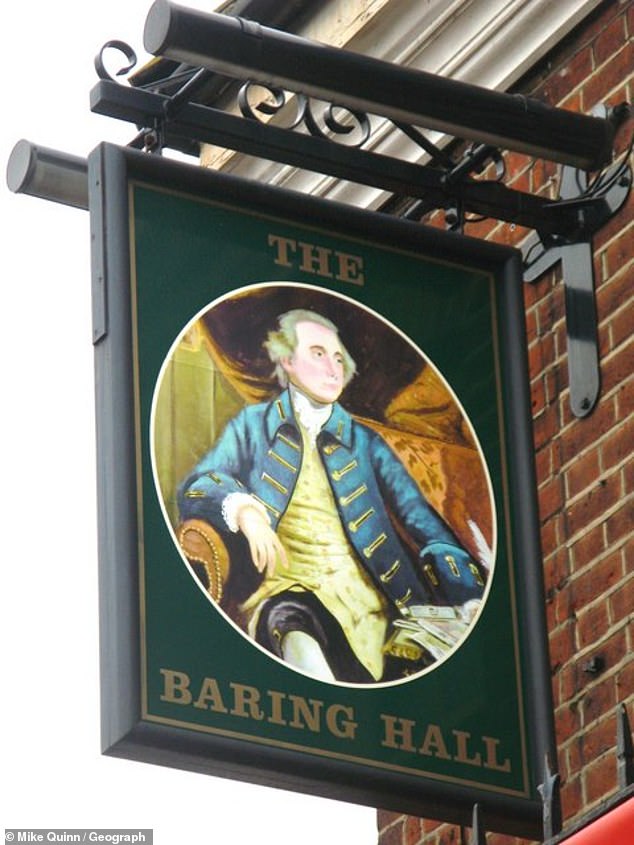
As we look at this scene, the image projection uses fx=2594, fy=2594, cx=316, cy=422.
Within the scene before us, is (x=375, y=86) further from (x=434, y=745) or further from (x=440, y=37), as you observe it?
(x=434, y=745)

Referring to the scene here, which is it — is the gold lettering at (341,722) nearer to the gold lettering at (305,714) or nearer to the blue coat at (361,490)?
the gold lettering at (305,714)

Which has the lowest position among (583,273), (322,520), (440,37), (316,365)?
(322,520)

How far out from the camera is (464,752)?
564 centimetres

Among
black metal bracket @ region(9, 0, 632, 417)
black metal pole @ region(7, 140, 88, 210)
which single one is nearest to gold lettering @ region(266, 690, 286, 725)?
black metal bracket @ region(9, 0, 632, 417)

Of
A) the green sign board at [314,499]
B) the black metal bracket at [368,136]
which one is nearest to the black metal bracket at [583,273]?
the black metal bracket at [368,136]

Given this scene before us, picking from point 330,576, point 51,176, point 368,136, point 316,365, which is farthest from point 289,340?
point 51,176

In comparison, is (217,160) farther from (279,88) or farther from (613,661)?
(613,661)

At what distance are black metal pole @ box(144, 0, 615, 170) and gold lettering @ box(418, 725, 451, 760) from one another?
5.06 ft

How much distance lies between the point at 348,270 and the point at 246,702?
1207mm

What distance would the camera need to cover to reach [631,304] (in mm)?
6484

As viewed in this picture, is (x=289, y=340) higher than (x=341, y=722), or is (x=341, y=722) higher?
(x=289, y=340)

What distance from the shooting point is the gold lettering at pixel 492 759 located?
567cm

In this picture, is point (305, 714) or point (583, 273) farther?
point (583, 273)

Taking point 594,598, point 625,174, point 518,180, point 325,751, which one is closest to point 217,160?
point 518,180
